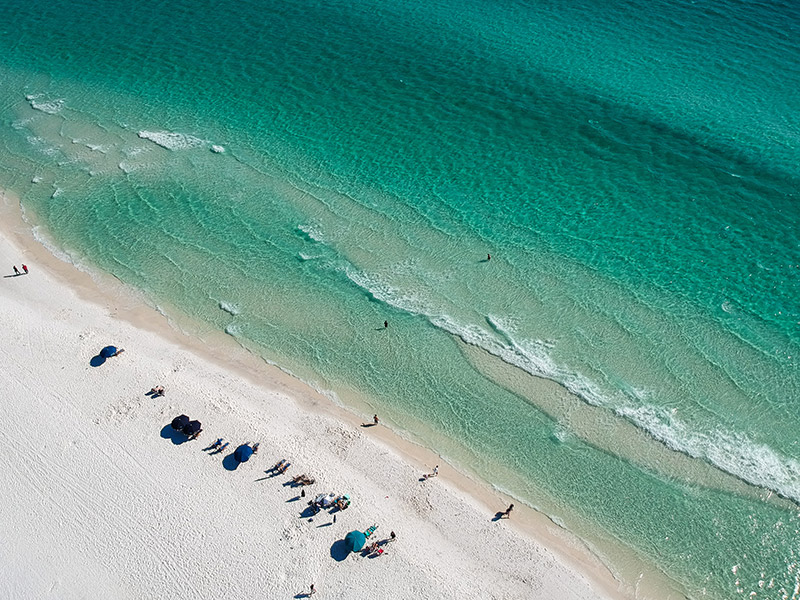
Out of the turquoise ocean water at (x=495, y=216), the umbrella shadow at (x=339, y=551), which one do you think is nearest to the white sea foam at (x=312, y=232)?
the turquoise ocean water at (x=495, y=216)

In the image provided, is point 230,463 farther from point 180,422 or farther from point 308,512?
point 308,512

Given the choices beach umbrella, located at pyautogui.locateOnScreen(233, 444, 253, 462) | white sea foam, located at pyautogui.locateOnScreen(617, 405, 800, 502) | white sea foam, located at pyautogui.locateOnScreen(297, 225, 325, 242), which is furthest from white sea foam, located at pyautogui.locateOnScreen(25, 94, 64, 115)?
white sea foam, located at pyautogui.locateOnScreen(617, 405, 800, 502)

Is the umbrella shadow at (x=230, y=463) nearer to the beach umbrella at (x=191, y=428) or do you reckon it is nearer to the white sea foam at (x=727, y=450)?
the beach umbrella at (x=191, y=428)

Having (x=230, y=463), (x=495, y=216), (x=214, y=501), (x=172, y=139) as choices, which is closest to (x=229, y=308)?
(x=230, y=463)

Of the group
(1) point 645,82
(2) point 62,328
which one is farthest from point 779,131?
(2) point 62,328

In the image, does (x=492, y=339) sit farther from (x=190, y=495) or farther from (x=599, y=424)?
(x=190, y=495)

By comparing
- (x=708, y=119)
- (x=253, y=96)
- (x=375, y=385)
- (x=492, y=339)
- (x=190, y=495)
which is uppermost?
(x=708, y=119)
